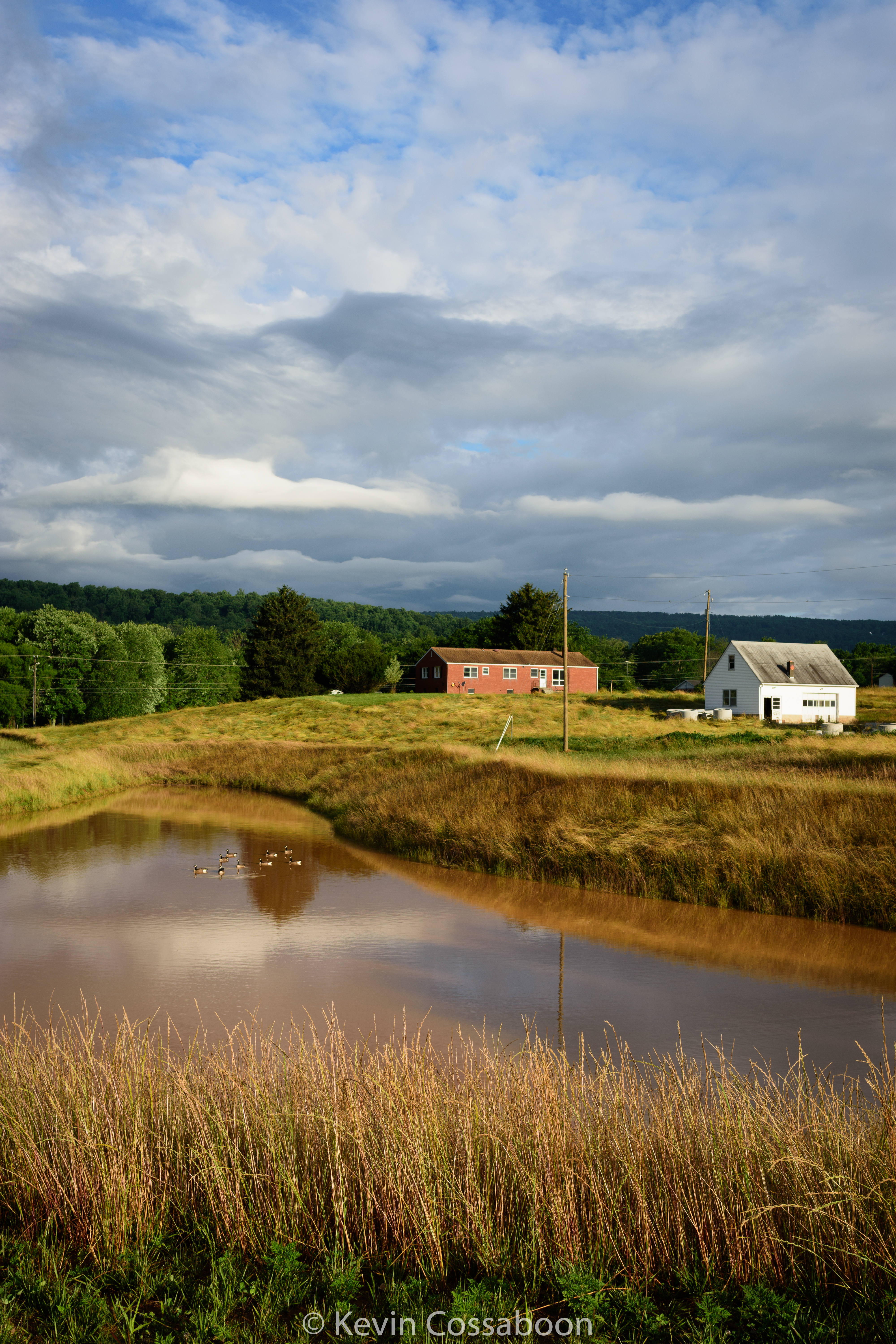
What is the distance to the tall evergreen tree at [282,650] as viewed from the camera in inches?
2785

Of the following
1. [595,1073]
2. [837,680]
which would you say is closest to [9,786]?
[595,1073]

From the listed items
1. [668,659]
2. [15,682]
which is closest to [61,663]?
[15,682]

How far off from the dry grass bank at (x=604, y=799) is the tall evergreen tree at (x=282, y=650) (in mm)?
28529

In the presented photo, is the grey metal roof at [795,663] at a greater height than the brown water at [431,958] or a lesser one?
greater

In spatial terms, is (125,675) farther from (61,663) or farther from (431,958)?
(431,958)

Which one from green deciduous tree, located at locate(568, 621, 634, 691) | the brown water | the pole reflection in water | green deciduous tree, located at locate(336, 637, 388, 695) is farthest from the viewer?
green deciduous tree, located at locate(568, 621, 634, 691)

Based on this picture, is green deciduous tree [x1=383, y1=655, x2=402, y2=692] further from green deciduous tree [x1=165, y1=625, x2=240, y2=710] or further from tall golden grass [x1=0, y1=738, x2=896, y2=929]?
tall golden grass [x1=0, y1=738, x2=896, y2=929]

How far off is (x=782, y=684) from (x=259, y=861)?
4114 cm

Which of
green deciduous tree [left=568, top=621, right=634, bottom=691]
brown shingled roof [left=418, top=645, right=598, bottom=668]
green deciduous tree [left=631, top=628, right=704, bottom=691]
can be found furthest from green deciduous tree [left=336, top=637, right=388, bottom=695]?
green deciduous tree [left=631, top=628, right=704, bottom=691]

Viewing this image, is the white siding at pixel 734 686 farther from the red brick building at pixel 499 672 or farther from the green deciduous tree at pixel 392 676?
the green deciduous tree at pixel 392 676

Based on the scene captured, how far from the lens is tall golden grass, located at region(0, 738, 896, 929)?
547 inches

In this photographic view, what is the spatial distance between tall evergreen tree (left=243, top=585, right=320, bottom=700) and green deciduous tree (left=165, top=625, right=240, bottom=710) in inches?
840

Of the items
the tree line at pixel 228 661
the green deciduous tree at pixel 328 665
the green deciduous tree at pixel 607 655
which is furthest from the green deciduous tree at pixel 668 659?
the green deciduous tree at pixel 328 665

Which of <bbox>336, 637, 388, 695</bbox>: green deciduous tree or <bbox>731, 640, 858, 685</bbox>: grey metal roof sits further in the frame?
<bbox>336, 637, 388, 695</bbox>: green deciduous tree
